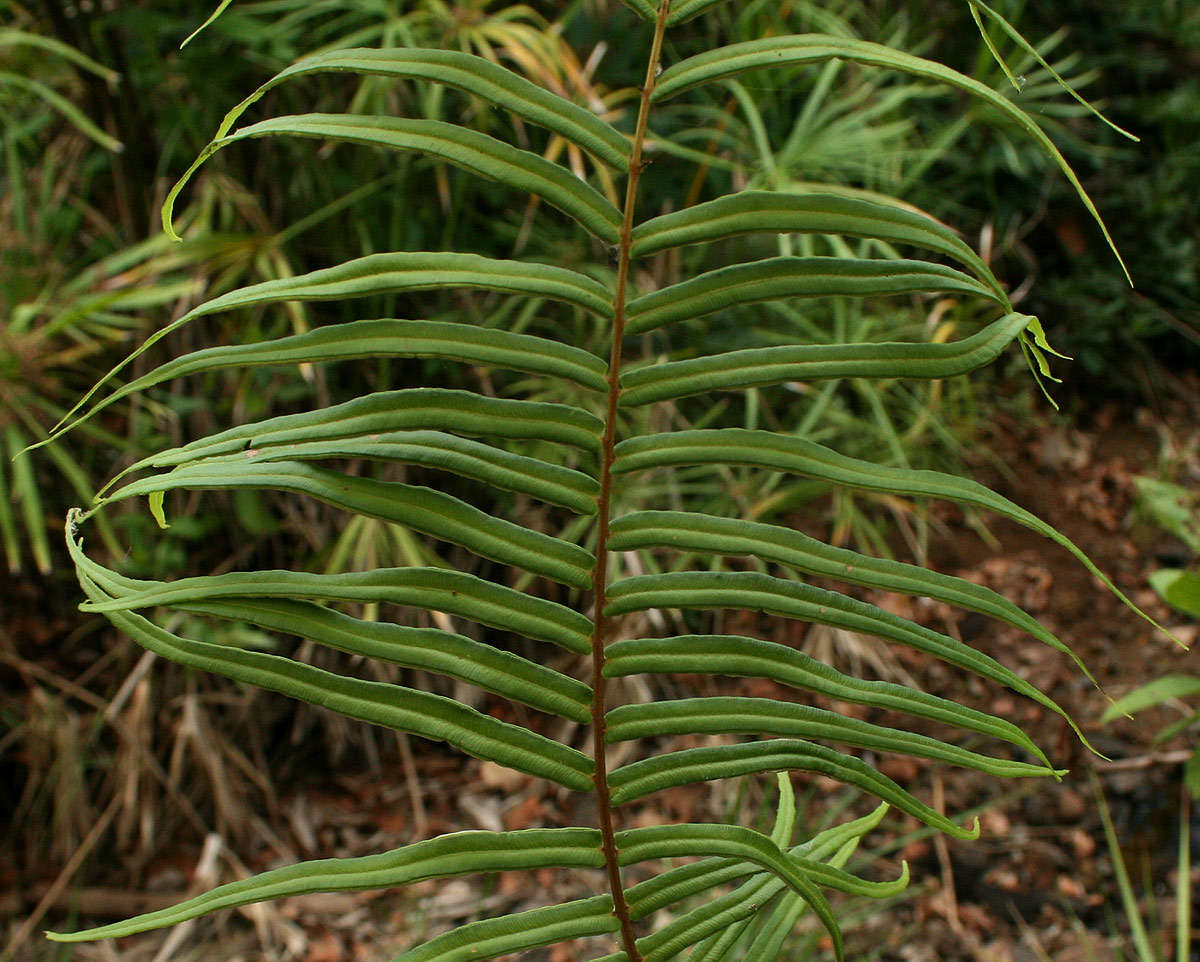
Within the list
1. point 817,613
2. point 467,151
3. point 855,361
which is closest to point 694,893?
point 817,613

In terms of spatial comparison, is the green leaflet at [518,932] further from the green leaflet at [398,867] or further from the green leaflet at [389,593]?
the green leaflet at [389,593]

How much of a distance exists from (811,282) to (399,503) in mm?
214

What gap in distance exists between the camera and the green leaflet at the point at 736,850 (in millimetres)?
477

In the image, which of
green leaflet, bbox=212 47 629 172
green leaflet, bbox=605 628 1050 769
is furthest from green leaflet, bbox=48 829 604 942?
green leaflet, bbox=212 47 629 172

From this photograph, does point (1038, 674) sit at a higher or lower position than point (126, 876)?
lower

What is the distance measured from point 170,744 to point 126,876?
22 centimetres

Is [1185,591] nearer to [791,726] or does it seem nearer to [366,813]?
[791,726]

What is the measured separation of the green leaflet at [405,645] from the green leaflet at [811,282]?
0.18m

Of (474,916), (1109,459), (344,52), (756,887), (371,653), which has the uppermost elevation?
(344,52)

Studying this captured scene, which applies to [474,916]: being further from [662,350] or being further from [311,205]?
[311,205]

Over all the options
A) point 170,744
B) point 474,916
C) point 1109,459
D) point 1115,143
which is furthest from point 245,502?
point 1115,143

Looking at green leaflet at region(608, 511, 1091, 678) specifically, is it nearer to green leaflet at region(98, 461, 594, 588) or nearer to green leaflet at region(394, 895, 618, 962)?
green leaflet at region(98, 461, 594, 588)

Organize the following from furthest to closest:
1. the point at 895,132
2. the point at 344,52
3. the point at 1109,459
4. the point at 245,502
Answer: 1. the point at 1109,459
2. the point at 895,132
3. the point at 245,502
4. the point at 344,52

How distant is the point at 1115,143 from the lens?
8.84ft
